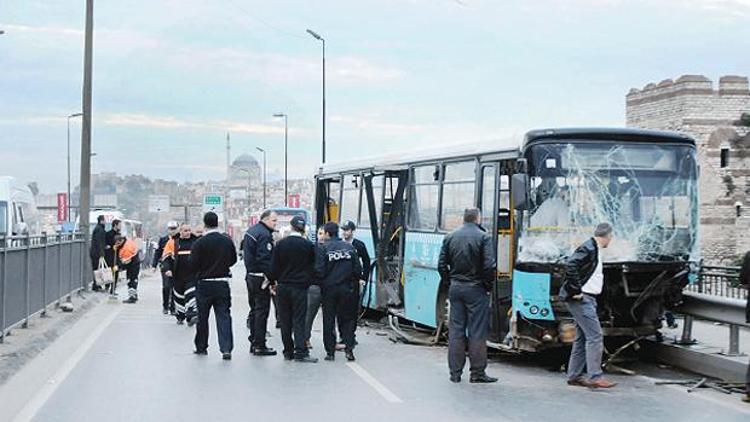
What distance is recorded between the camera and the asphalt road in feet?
33.3

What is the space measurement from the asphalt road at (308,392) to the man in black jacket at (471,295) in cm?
32

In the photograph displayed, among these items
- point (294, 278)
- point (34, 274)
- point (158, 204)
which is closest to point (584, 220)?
point (294, 278)

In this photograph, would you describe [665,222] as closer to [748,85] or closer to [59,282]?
[59,282]

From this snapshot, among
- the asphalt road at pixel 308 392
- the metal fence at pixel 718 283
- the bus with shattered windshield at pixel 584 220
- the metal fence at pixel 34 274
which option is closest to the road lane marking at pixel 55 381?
the asphalt road at pixel 308 392

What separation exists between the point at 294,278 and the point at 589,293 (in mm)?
3999

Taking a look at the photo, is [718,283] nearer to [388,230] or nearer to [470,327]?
[388,230]

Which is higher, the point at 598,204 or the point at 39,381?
the point at 598,204

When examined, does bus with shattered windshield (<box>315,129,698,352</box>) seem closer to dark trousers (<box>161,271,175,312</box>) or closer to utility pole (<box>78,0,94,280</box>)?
dark trousers (<box>161,271,175,312</box>)

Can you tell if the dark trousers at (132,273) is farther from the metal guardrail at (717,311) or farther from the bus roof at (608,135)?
the bus roof at (608,135)

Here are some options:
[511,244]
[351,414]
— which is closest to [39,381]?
[351,414]

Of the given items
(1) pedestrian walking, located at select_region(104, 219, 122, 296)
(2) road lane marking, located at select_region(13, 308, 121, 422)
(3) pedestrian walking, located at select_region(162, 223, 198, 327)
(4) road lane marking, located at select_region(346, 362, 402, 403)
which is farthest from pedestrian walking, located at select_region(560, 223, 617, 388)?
(1) pedestrian walking, located at select_region(104, 219, 122, 296)

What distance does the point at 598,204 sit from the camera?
44.4 ft

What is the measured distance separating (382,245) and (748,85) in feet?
85.6

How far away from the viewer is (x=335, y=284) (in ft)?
47.7
